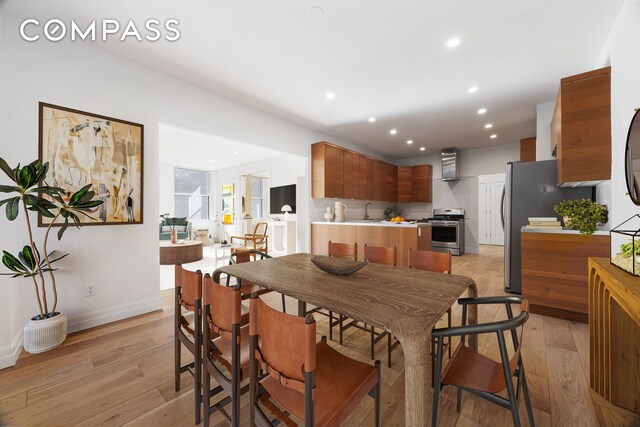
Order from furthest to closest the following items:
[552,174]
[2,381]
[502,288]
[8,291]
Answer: [502,288] < [552,174] < [8,291] < [2,381]

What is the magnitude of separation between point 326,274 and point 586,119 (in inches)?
117

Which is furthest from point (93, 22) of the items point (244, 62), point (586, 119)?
point (586, 119)

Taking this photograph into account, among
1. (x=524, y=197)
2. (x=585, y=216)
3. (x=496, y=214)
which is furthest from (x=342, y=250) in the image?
(x=496, y=214)

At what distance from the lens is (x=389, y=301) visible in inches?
48.3

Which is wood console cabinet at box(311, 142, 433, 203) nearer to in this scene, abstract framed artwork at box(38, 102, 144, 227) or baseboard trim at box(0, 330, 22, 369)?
abstract framed artwork at box(38, 102, 144, 227)

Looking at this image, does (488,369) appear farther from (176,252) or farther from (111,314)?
(176,252)

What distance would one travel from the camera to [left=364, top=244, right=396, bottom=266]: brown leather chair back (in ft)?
7.67

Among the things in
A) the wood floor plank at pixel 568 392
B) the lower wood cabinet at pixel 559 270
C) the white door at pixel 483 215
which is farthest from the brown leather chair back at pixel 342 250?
the white door at pixel 483 215

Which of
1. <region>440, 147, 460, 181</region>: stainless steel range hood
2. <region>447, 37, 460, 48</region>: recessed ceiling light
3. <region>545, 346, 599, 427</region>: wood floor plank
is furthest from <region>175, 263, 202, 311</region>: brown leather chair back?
<region>440, 147, 460, 181</region>: stainless steel range hood

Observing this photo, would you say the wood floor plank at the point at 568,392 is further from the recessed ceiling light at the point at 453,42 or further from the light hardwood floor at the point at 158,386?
the recessed ceiling light at the point at 453,42

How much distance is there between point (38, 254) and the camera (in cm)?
206

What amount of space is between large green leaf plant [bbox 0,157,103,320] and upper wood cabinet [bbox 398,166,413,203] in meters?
6.49

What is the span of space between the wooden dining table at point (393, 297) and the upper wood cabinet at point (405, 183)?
5.46m

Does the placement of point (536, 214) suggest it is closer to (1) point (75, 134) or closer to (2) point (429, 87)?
(2) point (429, 87)
